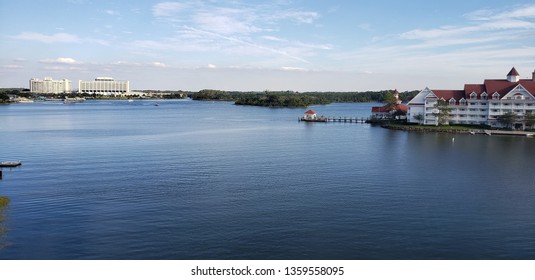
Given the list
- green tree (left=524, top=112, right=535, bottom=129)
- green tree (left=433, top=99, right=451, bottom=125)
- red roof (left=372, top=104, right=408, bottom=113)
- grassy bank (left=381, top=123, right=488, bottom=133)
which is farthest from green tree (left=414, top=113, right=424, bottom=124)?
green tree (left=524, top=112, right=535, bottom=129)

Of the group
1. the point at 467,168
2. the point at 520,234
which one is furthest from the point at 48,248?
the point at 467,168

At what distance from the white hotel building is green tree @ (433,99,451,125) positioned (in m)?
0.63

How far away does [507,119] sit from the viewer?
4472cm

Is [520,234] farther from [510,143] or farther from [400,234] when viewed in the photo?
[510,143]

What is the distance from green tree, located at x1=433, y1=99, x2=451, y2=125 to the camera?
47.5m

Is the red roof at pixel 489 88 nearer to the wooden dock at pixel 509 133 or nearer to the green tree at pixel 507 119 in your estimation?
the green tree at pixel 507 119

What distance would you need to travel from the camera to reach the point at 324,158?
1122 inches

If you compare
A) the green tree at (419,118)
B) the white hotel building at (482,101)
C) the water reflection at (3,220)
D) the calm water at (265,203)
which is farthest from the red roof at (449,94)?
the water reflection at (3,220)

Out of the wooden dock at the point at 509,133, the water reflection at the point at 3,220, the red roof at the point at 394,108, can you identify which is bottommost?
the water reflection at the point at 3,220

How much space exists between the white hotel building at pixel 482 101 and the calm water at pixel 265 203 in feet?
51.8

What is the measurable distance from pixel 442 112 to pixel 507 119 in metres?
5.98

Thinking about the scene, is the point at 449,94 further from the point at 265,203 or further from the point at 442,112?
the point at 265,203

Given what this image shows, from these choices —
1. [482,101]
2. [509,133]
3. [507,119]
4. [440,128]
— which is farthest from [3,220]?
[482,101]

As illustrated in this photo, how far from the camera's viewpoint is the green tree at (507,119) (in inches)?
1751
